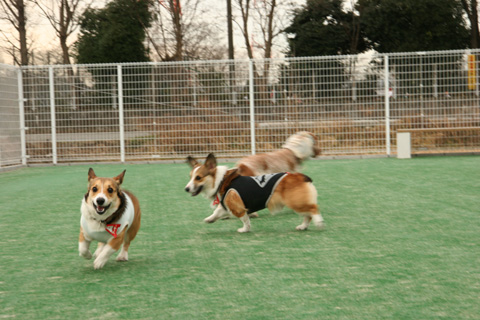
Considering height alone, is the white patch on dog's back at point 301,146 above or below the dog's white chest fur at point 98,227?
above

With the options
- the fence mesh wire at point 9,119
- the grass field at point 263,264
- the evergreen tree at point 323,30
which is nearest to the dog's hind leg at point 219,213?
the grass field at point 263,264

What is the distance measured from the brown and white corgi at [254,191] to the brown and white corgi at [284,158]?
972 millimetres

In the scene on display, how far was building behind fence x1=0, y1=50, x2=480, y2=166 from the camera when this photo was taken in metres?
12.1

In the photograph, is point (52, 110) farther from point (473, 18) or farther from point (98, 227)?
point (473, 18)

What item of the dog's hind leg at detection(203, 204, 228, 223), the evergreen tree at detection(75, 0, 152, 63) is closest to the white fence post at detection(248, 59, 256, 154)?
the dog's hind leg at detection(203, 204, 228, 223)

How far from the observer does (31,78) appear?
12.5 meters

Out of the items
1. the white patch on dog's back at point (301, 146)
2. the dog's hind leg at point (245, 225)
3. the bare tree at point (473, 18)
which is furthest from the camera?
the bare tree at point (473, 18)

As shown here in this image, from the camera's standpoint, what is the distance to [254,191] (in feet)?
15.5

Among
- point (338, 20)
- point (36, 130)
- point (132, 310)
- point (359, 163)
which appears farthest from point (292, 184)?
point (338, 20)

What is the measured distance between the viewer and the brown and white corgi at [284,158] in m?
5.95

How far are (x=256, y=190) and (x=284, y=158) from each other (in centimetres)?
167

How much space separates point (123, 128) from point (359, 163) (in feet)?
16.3

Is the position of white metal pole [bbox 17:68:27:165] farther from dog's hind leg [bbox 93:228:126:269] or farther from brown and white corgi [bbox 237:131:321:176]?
dog's hind leg [bbox 93:228:126:269]

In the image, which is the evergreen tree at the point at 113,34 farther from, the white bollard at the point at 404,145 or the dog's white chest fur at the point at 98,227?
the dog's white chest fur at the point at 98,227
